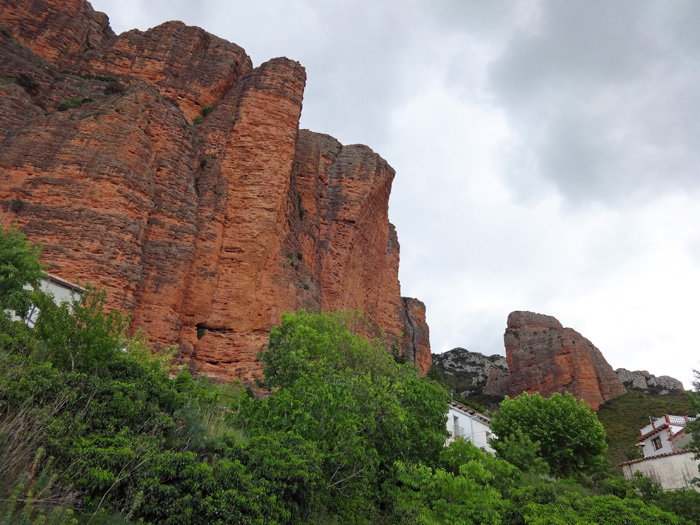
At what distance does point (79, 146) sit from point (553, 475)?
31.5 meters

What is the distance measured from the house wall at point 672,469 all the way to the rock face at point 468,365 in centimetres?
5962

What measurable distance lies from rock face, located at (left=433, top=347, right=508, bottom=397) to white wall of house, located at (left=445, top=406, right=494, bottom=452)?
52.5m

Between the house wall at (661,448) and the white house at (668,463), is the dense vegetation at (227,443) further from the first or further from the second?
the house wall at (661,448)

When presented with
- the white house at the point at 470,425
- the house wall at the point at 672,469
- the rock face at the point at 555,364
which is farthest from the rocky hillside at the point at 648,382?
the house wall at the point at 672,469

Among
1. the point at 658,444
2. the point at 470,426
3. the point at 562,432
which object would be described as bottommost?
the point at 562,432

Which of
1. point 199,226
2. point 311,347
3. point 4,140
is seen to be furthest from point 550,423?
point 4,140

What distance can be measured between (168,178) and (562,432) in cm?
2759

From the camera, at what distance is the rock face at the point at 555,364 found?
209 ft

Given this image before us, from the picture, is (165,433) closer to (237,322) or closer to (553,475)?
(237,322)

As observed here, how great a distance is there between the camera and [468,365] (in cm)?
10288

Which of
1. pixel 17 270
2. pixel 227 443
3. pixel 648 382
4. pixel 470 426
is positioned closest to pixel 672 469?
pixel 470 426

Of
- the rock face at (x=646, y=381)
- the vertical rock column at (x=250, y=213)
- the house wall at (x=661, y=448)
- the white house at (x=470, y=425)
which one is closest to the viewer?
the vertical rock column at (x=250, y=213)

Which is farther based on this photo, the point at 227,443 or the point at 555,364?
the point at 555,364

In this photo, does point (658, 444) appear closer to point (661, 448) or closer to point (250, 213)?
point (661, 448)
